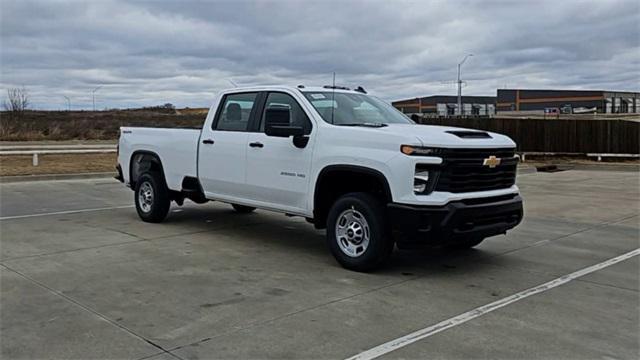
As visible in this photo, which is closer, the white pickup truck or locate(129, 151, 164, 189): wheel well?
the white pickup truck

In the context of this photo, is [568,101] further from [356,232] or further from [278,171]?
[356,232]

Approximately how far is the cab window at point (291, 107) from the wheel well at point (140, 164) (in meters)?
2.71

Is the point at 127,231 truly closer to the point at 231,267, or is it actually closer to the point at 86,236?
the point at 86,236

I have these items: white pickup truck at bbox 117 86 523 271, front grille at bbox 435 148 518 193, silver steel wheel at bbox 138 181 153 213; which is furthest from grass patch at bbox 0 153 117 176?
front grille at bbox 435 148 518 193

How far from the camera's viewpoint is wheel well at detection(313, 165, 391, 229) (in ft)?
21.1

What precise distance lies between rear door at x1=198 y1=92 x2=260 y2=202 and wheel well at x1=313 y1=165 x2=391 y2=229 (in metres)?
1.36

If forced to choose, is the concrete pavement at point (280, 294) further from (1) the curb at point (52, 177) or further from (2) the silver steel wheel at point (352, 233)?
(1) the curb at point (52, 177)

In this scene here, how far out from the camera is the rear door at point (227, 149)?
8023 mm

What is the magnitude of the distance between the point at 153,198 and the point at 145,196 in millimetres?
328

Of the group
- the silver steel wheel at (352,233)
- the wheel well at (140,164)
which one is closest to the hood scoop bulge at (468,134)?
the silver steel wheel at (352,233)

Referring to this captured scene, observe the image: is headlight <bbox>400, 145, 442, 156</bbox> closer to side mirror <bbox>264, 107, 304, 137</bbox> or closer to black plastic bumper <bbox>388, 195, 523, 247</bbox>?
black plastic bumper <bbox>388, 195, 523, 247</bbox>

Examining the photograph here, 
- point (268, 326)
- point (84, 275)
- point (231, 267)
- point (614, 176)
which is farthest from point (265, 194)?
point (614, 176)

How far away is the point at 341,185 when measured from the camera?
7.05 m

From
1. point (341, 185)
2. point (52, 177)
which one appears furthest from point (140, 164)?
point (52, 177)
